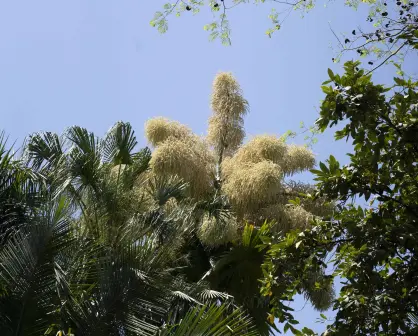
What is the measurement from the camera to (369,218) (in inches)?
177

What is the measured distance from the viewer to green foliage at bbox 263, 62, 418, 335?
4.15 meters

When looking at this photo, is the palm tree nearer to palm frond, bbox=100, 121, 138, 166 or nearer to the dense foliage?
the dense foliage

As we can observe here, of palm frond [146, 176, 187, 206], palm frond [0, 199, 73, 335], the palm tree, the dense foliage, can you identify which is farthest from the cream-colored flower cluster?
palm frond [0, 199, 73, 335]

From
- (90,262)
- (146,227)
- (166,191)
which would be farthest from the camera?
(166,191)

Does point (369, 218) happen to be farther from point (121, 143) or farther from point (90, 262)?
point (121, 143)

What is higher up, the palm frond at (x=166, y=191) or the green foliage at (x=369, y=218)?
the palm frond at (x=166, y=191)

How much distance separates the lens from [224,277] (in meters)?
9.42

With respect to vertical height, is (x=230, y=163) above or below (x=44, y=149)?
above

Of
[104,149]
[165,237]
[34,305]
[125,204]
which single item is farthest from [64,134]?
[34,305]

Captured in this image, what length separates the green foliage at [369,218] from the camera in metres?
4.15

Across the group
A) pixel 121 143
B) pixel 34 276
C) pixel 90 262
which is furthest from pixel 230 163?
pixel 34 276

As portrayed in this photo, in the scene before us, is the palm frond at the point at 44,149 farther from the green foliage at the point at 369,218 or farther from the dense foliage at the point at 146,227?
the green foliage at the point at 369,218

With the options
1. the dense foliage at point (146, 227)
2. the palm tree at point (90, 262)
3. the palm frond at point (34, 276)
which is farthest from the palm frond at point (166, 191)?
the palm frond at point (34, 276)

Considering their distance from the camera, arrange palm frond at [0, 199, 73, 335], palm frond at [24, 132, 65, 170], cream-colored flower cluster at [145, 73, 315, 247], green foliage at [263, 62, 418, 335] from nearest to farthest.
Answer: green foliage at [263, 62, 418, 335]
palm frond at [0, 199, 73, 335]
palm frond at [24, 132, 65, 170]
cream-colored flower cluster at [145, 73, 315, 247]
